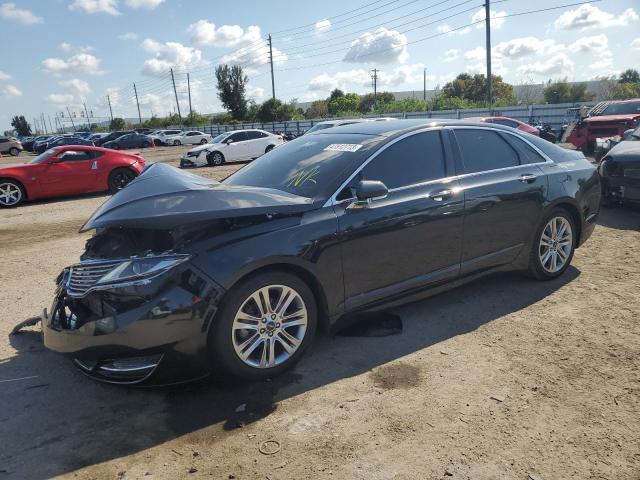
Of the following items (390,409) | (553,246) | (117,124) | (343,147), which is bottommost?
(390,409)

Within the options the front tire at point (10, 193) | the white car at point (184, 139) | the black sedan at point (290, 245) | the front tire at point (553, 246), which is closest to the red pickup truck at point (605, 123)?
the front tire at point (553, 246)

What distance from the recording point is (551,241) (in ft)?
16.0

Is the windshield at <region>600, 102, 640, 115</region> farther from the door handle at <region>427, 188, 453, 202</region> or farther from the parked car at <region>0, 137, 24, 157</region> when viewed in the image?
the parked car at <region>0, 137, 24, 157</region>

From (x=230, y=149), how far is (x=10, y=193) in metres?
10.3

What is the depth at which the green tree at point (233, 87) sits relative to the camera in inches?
2596

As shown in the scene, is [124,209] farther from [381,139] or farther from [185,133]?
[185,133]

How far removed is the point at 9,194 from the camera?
1179 centimetres

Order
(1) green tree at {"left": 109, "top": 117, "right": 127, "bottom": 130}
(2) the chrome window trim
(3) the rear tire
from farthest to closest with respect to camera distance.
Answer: (1) green tree at {"left": 109, "top": 117, "right": 127, "bottom": 130} < (3) the rear tire < (2) the chrome window trim

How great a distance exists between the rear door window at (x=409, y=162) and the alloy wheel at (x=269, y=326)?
1.13 m

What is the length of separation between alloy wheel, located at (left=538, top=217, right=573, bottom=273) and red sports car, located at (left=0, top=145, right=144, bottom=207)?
9.55 m

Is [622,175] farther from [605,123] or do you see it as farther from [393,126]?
[605,123]

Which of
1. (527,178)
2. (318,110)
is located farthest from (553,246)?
(318,110)

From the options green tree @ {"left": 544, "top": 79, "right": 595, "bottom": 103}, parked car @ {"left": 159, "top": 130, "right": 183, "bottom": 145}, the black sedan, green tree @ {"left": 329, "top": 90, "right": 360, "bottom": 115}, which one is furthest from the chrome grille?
green tree @ {"left": 329, "top": 90, "right": 360, "bottom": 115}

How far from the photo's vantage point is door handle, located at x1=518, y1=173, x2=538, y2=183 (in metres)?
4.60
